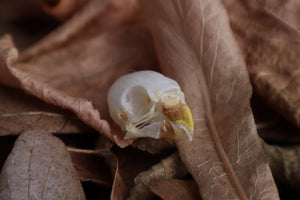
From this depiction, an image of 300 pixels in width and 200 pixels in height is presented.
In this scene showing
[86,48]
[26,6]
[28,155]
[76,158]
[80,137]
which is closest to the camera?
[28,155]

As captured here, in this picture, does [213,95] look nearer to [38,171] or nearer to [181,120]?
[181,120]

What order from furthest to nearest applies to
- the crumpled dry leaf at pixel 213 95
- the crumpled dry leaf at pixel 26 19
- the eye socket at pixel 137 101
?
the crumpled dry leaf at pixel 26 19
the eye socket at pixel 137 101
the crumpled dry leaf at pixel 213 95

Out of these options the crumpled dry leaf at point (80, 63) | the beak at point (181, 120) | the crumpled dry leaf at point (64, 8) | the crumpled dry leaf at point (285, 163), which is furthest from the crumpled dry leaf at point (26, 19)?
the crumpled dry leaf at point (285, 163)

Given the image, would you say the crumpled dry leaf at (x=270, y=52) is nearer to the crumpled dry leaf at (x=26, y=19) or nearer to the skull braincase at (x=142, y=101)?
the skull braincase at (x=142, y=101)

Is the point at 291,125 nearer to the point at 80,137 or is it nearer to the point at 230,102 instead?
the point at 230,102

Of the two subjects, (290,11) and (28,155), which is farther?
(290,11)

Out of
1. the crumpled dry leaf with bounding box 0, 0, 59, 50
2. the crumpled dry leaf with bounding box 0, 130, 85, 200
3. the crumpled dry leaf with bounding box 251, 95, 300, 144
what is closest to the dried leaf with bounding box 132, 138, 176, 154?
the crumpled dry leaf with bounding box 0, 130, 85, 200

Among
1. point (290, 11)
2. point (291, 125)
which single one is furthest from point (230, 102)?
point (290, 11)
